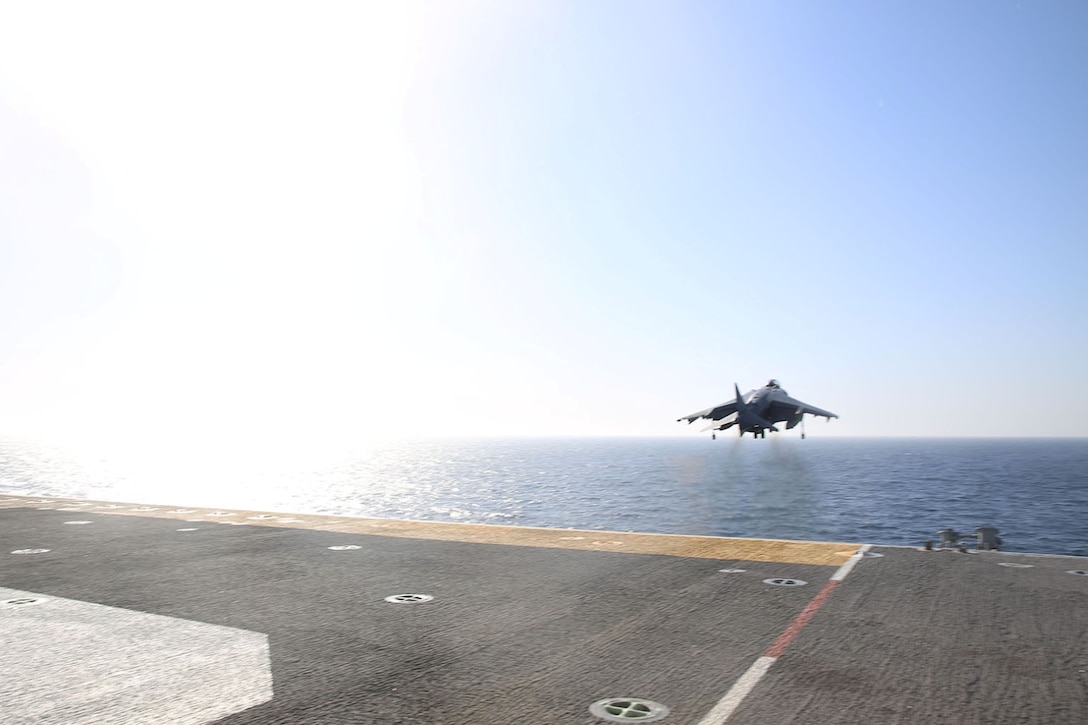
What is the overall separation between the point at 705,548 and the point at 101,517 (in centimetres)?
1653

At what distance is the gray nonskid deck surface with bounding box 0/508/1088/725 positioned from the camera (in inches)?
251

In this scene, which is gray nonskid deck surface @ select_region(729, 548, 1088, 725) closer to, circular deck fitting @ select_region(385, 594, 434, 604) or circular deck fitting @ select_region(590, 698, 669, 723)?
circular deck fitting @ select_region(590, 698, 669, 723)

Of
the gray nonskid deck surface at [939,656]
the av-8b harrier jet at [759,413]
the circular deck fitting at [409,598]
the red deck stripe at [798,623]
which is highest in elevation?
the av-8b harrier jet at [759,413]

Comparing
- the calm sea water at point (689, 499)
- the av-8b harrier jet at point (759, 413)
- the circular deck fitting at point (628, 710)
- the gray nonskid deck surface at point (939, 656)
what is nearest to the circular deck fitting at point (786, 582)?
the gray nonskid deck surface at point (939, 656)

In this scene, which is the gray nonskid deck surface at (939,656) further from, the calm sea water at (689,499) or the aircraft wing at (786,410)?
the aircraft wing at (786,410)

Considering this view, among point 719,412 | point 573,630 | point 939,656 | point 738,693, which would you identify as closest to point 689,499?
point 719,412

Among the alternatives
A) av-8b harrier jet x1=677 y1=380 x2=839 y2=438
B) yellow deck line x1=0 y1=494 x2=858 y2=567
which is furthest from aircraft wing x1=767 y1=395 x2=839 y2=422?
yellow deck line x1=0 y1=494 x2=858 y2=567

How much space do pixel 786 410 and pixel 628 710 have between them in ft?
336

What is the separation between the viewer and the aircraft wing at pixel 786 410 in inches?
4006

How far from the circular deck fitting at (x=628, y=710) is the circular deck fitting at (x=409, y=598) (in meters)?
4.34

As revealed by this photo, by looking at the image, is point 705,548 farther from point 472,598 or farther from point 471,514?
point 471,514

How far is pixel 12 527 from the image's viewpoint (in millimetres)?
17906

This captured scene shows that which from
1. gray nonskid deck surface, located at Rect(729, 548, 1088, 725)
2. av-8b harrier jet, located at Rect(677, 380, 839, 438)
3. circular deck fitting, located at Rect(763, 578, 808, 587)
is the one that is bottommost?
gray nonskid deck surface, located at Rect(729, 548, 1088, 725)

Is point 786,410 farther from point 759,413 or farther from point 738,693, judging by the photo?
point 738,693
